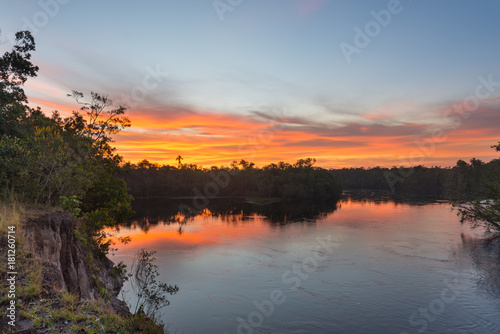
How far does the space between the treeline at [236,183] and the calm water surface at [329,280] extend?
86.5 m

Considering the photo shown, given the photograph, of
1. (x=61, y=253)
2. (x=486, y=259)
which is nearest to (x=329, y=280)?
(x=486, y=259)

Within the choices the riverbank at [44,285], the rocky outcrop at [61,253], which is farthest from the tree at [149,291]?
the riverbank at [44,285]

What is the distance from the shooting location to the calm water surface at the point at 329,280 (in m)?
20.9

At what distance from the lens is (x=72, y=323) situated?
8.07m

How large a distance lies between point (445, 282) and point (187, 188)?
131711 millimetres

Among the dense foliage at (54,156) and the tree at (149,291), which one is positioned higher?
the dense foliage at (54,156)

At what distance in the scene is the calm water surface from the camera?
2094 cm

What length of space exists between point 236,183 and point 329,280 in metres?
129

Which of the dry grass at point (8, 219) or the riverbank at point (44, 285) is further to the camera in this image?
the dry grass at point (8, 219)

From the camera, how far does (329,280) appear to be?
94.5ft

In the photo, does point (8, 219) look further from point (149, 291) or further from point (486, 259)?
point (486, 259)

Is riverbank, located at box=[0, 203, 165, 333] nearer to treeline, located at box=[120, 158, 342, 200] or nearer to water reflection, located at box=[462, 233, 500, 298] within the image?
water reflection, located at box=[462, 233, 500, 298]

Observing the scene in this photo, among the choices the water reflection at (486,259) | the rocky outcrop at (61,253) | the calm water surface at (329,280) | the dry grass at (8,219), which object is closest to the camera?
the dry grass at (8,219)

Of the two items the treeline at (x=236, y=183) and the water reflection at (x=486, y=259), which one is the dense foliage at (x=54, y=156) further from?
the treeline at (x=236, y=183)
